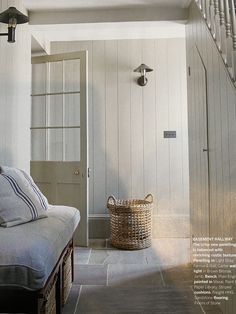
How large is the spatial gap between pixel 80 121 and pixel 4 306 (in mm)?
2381

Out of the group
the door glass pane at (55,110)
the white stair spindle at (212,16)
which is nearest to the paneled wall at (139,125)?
the door glass pane at (55,110)

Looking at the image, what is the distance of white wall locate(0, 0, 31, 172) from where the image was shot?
2473 mm

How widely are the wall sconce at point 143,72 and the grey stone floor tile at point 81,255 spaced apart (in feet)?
7.15

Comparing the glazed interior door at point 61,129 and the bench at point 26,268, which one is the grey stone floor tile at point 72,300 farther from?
the glazed interior door at point 61,129

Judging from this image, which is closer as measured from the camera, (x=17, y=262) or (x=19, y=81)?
(x=17, y=262)

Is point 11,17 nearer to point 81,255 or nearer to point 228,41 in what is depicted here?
point 228,41

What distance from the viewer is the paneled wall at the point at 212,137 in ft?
5.74

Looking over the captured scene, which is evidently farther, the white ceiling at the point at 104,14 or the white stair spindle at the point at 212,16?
the white ceiling at the point at 104,14

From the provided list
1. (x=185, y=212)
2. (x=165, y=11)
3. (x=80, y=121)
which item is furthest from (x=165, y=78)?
(x=185, y=212)

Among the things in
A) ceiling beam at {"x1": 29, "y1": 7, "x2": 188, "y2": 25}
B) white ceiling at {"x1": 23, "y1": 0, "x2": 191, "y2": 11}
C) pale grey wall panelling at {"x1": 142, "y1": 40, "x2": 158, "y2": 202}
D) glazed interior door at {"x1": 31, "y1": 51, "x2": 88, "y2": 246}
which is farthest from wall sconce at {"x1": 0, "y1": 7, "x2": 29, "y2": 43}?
pale grey wall panelling at {"x1": 142, "y1": 40, "x2": 158, "y2": 202}

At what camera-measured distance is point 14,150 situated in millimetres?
2662

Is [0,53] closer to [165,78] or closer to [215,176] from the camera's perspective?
→ [215,176]

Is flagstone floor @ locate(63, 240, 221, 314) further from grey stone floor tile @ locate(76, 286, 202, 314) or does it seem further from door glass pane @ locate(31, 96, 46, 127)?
door glass pane @ locate(31, 96, 46, 127)

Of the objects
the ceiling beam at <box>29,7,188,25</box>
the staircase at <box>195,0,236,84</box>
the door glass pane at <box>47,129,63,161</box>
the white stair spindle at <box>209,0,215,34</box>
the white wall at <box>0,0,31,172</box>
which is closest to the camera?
the staircase at <box>195,0,236,84</box>
